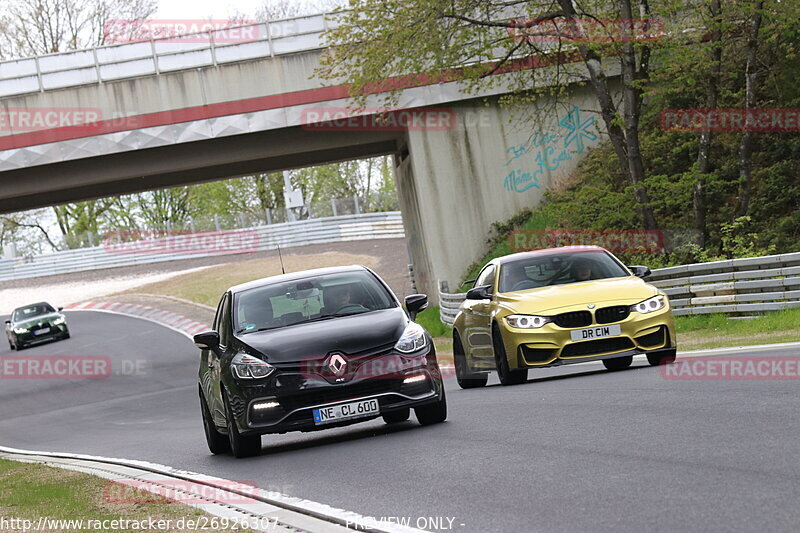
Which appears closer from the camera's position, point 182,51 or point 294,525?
point 294,525

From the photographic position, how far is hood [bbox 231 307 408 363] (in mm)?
10727

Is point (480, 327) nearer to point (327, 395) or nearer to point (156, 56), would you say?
point (327, 395)

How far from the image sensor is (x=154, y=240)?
75.7m

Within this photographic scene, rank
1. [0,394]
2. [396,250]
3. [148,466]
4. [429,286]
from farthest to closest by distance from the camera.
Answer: [396,250] < [429,286] < [0,394] < [148,466]

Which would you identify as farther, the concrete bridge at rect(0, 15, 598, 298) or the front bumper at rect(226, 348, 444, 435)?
the concrete bridge at rect(0, 15, 598, 298)

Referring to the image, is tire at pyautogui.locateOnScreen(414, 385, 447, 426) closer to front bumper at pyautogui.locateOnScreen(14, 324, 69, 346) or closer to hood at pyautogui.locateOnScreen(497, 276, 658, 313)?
hood at pyautogui.locateOnScreen(497, 276, 658, 313)

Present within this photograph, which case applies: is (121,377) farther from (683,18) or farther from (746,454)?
(746,454)

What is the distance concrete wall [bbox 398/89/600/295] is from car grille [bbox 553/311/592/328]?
66.2 feet

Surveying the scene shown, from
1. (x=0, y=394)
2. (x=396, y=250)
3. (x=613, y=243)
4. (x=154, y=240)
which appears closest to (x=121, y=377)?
(x=0, y=394)

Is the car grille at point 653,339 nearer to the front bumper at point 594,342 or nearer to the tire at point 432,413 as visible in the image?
the front bumper at point 594,342

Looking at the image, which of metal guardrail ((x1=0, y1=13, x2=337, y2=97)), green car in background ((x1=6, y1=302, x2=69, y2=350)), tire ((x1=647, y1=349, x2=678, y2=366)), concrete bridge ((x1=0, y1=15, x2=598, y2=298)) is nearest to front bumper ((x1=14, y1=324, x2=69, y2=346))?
green car in background ((x1=6, y1=302, x2=69, y2=350))

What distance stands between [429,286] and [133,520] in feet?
96.0

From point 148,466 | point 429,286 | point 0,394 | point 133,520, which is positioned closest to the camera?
point 133,520

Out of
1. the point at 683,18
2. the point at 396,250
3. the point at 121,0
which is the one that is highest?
the point at 121,0
